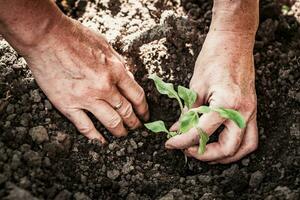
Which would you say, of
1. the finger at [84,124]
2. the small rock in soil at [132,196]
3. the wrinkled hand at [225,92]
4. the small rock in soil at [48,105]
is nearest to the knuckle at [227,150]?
the wrinkled hand at [225,92]

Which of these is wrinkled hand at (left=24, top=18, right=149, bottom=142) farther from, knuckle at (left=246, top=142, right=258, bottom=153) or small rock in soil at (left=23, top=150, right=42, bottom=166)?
knuckle at (left=246, top=142, right=258, bottom=153)

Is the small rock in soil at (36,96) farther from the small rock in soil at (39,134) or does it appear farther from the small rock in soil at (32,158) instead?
the small rock in soil at (32,158)

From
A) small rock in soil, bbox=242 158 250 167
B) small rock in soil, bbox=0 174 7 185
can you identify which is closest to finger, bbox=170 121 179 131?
small rock in soil, bbox=242 158 250 167

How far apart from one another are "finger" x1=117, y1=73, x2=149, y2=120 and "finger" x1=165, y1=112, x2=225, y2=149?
0.24 metres

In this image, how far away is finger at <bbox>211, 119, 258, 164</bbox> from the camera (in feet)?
5.88

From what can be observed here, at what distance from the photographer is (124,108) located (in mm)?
1841

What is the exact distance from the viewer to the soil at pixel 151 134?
5.35ft

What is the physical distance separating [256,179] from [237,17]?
74 centimetres

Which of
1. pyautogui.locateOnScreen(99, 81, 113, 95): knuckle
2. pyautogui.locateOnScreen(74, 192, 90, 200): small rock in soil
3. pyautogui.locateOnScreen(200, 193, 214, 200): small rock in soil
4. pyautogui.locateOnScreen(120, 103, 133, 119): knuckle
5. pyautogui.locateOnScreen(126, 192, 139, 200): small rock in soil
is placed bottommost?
pyautogui.locateOnScreen(126, 192, 139, 200): small rock in soil

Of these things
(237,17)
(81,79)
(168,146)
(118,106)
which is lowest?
(168,146)

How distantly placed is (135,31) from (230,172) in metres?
0.85

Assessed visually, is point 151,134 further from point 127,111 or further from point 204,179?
point 204,179

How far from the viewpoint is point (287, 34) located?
2.21 metres

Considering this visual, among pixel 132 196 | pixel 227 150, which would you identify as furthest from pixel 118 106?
pixel 227 150
